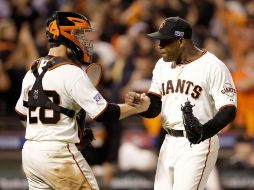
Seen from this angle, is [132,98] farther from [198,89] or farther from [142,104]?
[198,89]

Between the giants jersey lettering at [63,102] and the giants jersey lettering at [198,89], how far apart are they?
0.74 m

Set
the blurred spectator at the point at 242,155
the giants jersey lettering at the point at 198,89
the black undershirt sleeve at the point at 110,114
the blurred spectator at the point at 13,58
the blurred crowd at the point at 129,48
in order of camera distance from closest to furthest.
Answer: the black undershirt sleeve at the point at 110,114 → the giants jersey lettering at the point at 198,89 → the blurred spectator at the point at 242,155 → the blurred crowd at the point at 129,48 → the blurred spectator at the point at 13,58

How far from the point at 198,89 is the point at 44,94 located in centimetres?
128

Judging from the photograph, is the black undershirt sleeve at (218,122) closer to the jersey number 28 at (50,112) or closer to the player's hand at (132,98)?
the player's hand at (132,98)

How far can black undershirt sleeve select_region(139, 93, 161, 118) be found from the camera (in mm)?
6969

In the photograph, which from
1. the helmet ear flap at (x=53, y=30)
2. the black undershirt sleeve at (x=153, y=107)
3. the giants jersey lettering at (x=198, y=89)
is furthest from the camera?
the black undershirt sleeve at (x=153, y=107)

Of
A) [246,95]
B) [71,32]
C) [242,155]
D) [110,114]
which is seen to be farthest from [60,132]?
[246,95]

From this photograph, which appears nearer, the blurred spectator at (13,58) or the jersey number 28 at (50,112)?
the jersey number 28 at (50,112)

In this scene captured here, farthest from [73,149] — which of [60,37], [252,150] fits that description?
[252,150]

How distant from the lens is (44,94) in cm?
627

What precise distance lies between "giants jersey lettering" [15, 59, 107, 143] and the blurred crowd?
4.24m

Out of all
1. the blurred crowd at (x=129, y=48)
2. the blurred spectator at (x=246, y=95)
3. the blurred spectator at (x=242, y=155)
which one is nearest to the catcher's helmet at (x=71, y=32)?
the blurred crowd at (x=129, y=48)

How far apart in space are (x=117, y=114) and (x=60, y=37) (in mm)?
750

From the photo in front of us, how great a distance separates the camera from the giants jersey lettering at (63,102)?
6.18 meters
